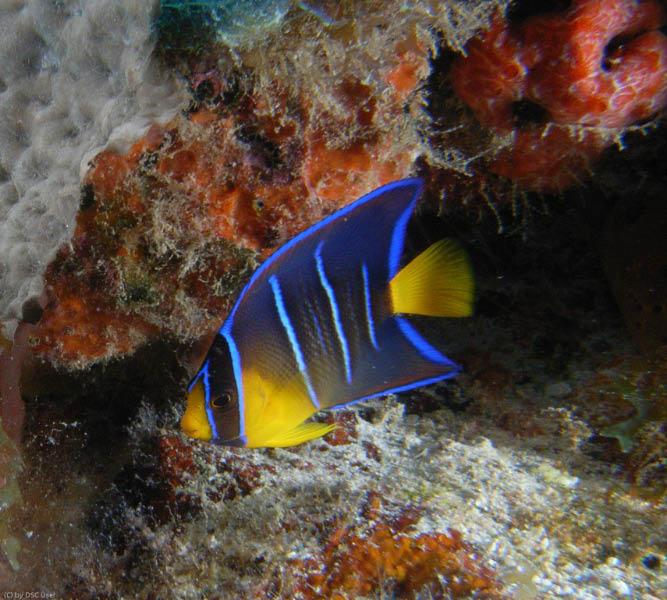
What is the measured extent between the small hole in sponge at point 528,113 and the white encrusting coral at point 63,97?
183 centimetres

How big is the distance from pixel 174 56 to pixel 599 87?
2.15 m

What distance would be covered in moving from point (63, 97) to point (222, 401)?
5.81ft

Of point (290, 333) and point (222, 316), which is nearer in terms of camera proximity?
point (290, 333)

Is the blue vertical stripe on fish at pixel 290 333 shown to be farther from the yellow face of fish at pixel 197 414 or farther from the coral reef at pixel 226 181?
the coral reef at pixel 226 181

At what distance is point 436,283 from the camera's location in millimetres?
1646

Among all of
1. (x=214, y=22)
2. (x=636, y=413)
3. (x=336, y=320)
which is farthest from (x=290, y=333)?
(x=636, y=413)

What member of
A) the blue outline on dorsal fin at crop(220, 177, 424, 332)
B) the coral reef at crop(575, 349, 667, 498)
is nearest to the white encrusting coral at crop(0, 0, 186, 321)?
the blue outline on dorsal fin at crop(220, 177, 424, 332)

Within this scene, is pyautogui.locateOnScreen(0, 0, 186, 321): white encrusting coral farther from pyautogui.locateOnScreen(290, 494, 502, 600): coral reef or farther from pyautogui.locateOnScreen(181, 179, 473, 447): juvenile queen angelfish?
pyautogui.locateOnScreen(290, 494, 502, 600): coral reef

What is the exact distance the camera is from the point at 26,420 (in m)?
3.32

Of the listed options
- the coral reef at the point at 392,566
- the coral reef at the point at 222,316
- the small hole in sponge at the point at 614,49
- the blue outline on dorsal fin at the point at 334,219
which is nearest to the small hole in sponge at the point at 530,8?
the coral reef at the point at 222,316

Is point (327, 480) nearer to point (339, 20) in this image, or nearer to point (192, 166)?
point (192, 166)

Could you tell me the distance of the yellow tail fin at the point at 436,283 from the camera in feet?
5.34

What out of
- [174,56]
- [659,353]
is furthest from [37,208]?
[659,353]

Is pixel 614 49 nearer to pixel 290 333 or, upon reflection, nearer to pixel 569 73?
pixel 569 73
